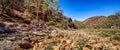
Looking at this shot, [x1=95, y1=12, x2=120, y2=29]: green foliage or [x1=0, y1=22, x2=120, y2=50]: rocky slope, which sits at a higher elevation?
[x1=95, y1=12, x2=120, y2=29]: green foliage

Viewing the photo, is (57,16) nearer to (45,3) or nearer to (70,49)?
(45,3)

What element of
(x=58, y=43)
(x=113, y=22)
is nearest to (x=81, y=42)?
(x=58, y=43)

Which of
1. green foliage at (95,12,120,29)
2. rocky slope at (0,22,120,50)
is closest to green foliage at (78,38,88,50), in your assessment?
rocky slope at (0,22,120,50)

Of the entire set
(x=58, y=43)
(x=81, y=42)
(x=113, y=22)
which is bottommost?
(x=58, y=43)

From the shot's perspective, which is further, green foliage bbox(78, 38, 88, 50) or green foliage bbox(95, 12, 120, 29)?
green foliage bbox(95, 12, 120, 29)

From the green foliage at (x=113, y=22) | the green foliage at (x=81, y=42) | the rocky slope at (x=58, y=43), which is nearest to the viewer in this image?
the rocky slope at (x=58, y=43)

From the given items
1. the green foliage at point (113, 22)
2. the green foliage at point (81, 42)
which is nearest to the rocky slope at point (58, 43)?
the green foliage at point (81, 42)

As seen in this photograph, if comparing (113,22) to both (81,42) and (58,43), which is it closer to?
(81,42)

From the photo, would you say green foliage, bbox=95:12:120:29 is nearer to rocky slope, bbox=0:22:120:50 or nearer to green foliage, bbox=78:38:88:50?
rocky slope, bbox=0:22:120:50

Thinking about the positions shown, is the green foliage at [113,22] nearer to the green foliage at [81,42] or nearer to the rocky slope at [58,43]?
the rocky slope at [58,43]

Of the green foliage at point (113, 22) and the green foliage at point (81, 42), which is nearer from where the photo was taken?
the green foliage at point (81, 42)

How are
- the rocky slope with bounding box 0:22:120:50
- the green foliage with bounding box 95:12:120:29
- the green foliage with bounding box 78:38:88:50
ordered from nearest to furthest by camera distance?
the rocky slope with bounding box 0:22:120:50 < the green foliage with bounding box 78:38:88:50 < the green foliage with bounding box 95:12:120:29

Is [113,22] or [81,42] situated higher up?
[113,22]

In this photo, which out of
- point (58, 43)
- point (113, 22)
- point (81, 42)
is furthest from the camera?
point (113, 22)
